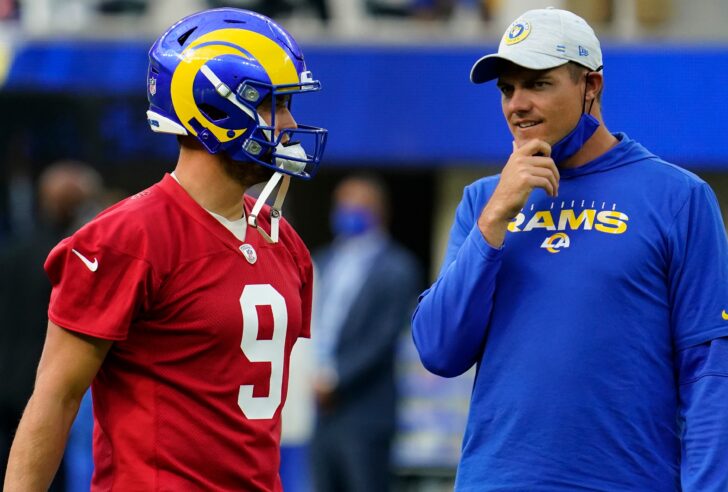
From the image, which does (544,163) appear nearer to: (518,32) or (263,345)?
(518,32)

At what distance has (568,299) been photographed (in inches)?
154

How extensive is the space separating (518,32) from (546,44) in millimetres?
104

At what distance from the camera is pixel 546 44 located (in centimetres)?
400

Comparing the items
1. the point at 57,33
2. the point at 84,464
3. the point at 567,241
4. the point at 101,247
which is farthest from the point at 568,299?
the point at 57,33

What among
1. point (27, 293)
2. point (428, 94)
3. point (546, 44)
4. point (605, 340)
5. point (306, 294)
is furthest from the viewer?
point (428, 94)

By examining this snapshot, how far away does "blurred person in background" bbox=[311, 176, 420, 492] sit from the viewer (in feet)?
30.8

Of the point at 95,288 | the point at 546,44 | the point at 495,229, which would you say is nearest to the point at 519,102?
the point at 546,44

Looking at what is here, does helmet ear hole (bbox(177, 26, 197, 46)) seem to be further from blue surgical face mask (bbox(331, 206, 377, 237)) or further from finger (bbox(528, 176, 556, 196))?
blue surgical face mask (bbox(331, 206, 377, 237))

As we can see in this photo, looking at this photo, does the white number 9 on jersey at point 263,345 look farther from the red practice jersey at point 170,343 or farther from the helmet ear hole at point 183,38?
the helmet ear hole at point 183,38

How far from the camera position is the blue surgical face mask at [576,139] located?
13.3 ft

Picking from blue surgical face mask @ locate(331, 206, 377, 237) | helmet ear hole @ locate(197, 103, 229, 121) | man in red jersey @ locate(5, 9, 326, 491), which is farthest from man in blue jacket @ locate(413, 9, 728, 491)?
blue surgical face mask @ locate(331, 206, 377, 237)

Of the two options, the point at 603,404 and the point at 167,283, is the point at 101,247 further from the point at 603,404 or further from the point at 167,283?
the point at 603,404

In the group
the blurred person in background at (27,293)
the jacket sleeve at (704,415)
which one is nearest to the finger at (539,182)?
the jacket sleeve at (704,415)

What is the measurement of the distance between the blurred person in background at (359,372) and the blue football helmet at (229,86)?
5.43 m
